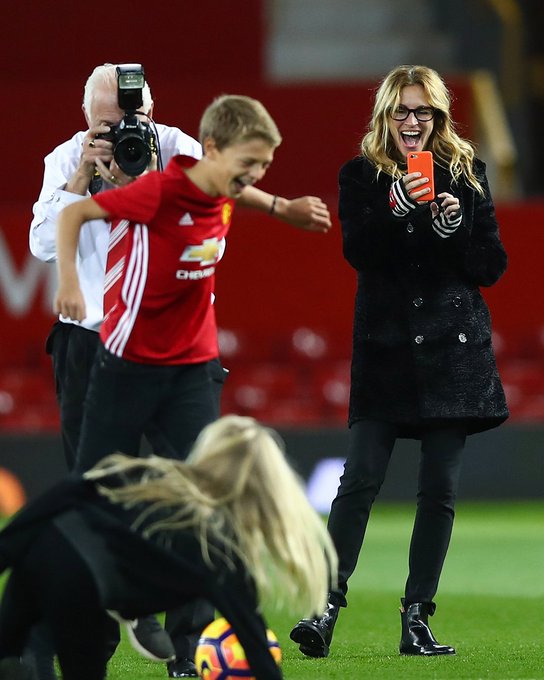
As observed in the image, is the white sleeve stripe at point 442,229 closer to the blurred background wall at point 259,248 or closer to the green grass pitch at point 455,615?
the green grass pitch at point 455,615

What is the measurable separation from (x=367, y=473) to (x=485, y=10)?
12703 millimetres

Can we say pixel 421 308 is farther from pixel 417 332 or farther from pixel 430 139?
pixel 430 139

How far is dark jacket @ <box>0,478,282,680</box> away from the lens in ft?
12.7

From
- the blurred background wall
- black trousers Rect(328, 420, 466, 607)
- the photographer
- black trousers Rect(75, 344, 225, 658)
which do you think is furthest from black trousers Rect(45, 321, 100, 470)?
the blurred background wall

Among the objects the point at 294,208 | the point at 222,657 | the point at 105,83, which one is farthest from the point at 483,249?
the point at 222,657

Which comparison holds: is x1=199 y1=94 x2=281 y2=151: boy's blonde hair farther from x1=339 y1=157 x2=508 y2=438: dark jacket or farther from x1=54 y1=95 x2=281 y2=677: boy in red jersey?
x1=339 y1=157 x2=508 y2=438: dark jacket

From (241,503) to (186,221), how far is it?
0.95m

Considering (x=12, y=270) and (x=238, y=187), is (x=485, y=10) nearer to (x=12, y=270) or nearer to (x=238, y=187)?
(x=12, y=270)

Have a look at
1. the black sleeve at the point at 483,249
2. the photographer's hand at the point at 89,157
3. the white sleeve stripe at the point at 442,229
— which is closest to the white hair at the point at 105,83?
the photographer's hand at the point at 89,157

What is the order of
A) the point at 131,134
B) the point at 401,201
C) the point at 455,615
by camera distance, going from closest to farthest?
the point at 131,134 → the point at 401,201 → the point at 455,615

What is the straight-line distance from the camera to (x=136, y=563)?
12.9 ft

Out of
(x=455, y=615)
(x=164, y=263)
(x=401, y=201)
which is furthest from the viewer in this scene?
(x=455, y=615)

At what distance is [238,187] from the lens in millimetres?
4426

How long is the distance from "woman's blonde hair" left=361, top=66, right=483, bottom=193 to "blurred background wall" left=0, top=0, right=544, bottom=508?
23.2 feet
